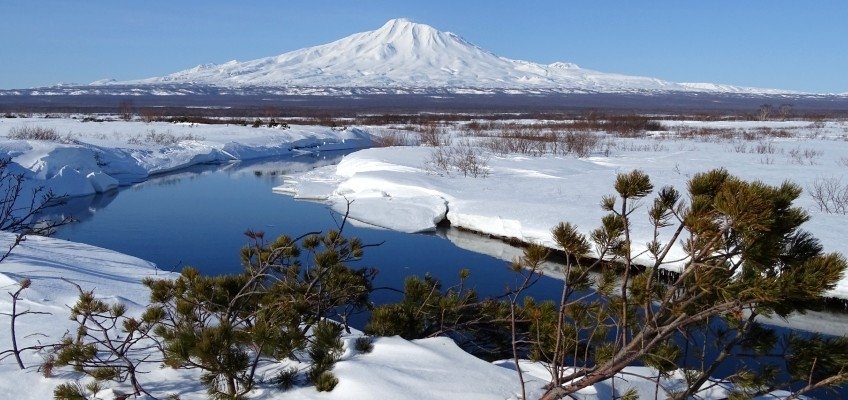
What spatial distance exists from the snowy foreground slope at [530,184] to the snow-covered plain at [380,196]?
43 mm

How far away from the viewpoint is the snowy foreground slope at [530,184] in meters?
10.7

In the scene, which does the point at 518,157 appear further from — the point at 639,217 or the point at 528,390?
the point at 528,390

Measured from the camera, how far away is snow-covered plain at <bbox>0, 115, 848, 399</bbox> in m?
3.08

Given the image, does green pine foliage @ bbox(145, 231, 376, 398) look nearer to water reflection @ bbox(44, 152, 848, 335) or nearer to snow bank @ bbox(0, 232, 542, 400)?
snow bank @ bbox(0, 232, 542, 400)

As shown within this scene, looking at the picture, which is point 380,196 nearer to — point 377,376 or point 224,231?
point 224,231

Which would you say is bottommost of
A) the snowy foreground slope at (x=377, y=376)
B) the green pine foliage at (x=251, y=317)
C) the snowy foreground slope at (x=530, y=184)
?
the snowy foreground slope at (x=530, y=184)

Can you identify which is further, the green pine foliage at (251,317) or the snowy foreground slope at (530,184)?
the snowy foreground slope at (530,184)

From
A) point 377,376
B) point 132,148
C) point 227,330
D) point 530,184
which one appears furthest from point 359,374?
point 132,148

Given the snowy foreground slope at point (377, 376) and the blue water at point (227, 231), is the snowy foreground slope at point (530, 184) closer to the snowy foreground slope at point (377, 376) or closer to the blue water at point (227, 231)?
the blue water at point (227, 231)

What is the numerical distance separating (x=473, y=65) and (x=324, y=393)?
198 m

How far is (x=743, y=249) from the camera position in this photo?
2.04 metres

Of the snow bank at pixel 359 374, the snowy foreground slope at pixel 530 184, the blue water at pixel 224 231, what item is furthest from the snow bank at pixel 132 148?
the snow bank at pixel 359 374

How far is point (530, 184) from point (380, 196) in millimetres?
3337

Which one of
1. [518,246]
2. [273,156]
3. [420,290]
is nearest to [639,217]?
[518,246]
